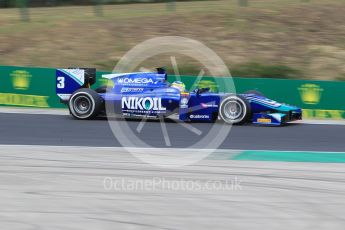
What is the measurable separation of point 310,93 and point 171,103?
11.8ft

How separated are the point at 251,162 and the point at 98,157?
2135 mm

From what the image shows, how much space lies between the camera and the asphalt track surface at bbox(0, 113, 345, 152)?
1088 centimetres

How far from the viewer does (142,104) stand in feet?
43.4

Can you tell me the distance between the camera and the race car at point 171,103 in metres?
12.9

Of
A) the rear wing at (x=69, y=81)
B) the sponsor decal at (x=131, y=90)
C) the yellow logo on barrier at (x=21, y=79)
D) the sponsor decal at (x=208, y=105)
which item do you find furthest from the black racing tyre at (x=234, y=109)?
the yellow logo on barrier at (x=21, y=79)

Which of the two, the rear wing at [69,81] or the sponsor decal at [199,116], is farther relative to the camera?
the rear wing at [69,81]

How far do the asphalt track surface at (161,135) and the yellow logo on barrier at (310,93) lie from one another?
174 cm

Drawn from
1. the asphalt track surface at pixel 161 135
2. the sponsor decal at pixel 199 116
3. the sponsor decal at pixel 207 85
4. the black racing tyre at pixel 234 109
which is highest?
the sponsor decal at pixel 207 85

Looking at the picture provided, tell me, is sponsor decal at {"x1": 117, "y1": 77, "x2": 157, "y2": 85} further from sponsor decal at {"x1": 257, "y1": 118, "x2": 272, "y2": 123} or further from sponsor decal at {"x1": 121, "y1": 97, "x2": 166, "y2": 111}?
sponsor decal at {"x1": 257, "y1": 118, "x2": 272, "y2": 123}

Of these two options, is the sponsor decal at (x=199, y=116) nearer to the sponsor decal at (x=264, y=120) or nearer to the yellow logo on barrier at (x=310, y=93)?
the sponsor decal at (x=264, y=120)

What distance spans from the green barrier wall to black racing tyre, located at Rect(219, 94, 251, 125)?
2.49 m

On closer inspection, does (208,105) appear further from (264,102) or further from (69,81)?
(69,81)

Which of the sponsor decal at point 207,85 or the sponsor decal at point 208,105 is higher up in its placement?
the sponsor decal at point 207,85
